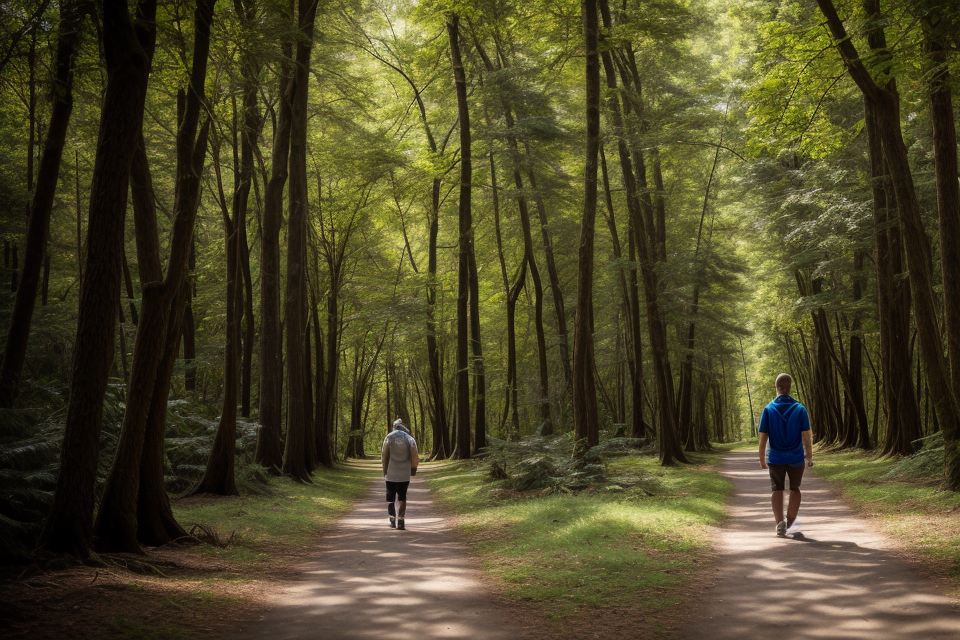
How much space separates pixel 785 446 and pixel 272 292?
39.9 feet

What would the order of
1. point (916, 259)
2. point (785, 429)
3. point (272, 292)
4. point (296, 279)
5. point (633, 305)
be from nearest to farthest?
1. point (785, 429)
2. point (916, 259)
3. point (272, 292)
4. point (296, 279)
5. point (633, 305)

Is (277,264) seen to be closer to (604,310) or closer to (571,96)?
(571,96)

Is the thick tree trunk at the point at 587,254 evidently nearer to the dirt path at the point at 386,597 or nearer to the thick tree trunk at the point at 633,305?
the thick tree trunk at the point at 633,305

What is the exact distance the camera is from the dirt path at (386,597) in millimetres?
5090

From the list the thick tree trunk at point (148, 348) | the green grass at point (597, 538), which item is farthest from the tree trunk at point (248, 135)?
the green grass at point (597, 538)

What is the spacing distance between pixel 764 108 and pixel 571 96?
14310 millimetres

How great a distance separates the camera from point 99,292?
22.1 ft

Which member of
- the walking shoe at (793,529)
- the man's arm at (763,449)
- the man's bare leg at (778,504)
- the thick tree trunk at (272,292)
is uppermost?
the thick tree trunk at (272,292)

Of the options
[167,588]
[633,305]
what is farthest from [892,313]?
[167,588]

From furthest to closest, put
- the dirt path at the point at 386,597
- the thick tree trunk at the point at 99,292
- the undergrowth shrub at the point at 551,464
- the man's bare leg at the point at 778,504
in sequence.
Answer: the undergrowth shrub at the point at 551,464
the man's bare leg at the point at 778,504
the thick tree trunk at the point at 99,292
the dirt path at the point at 386,597

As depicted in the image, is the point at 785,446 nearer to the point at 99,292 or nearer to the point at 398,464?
the point at 398,464

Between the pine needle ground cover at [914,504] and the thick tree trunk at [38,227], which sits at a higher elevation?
the thick tree trunk at [38,227]

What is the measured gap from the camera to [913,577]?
6.12 meters

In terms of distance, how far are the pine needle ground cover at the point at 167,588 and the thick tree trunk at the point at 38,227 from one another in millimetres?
3322
